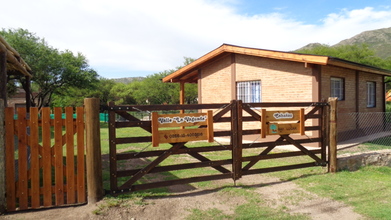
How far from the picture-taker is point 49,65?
1072 inches

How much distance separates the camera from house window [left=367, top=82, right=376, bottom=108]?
610 inches

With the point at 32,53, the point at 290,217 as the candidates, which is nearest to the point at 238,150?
the point at 290,217

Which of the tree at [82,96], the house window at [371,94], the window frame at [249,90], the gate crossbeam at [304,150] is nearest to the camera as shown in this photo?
the gate crossbeam at [304,150]

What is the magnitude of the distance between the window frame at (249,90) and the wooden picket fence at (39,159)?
937 centimetres

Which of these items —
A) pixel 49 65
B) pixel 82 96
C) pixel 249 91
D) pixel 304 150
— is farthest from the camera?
pixel 82 96

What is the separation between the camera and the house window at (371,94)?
50.8 ft

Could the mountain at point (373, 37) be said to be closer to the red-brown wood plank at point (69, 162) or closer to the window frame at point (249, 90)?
the window frame at point (249, 90)

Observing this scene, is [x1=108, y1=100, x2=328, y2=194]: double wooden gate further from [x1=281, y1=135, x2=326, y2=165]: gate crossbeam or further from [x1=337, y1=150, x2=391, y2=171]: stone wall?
[x1=337, y1=150, x2=391, y2=171]: stone wall

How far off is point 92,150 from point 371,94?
52.1 feet

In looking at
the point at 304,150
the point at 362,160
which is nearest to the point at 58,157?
the point at 304,150

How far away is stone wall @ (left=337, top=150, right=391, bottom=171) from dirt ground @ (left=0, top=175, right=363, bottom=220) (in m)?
2.24

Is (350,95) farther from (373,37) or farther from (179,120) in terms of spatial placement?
(373,37)

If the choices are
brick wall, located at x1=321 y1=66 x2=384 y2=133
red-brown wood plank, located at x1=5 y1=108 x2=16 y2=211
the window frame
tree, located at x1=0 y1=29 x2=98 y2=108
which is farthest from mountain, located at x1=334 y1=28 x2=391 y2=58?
red-brown wood plank, located at x1=5 y1=108 x2=16 y2=211

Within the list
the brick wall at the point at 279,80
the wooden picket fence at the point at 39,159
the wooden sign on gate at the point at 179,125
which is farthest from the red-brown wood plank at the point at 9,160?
the brick wall at the point at 279,80
